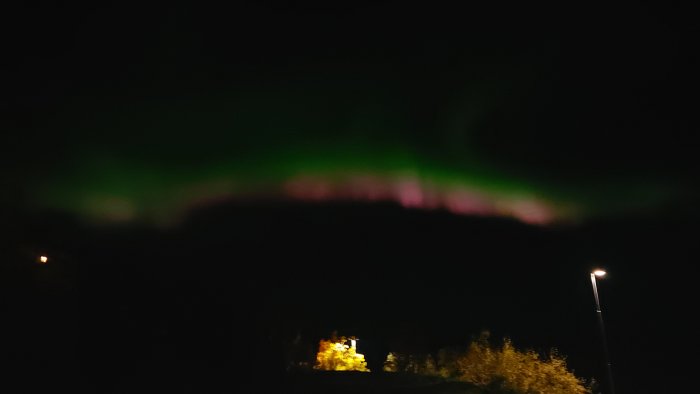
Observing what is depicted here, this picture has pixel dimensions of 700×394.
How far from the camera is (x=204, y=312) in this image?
67.5ft

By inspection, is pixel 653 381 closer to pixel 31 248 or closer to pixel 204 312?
pixel 204 312

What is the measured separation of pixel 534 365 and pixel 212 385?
10.6 metres

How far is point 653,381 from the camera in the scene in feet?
169

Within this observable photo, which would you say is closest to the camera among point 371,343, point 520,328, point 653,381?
point 371,343

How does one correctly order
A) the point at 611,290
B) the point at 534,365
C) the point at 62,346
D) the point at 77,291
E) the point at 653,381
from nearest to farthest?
the point at 62,346
the point at 77,291
the point at 534,365
the point at 653,381
the point at 611,290

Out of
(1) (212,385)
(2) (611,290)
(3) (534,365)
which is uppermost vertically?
(2) (611,290)

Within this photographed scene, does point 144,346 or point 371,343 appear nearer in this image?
point 144,346

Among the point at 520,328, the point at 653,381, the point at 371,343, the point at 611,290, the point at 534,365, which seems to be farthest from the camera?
the point at 611,290

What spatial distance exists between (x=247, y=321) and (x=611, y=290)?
55333 mm

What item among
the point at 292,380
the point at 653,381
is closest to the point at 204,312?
the point at 292,380

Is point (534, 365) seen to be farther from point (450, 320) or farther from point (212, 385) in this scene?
point (450, 320)

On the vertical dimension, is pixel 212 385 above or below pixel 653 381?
below

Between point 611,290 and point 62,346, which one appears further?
point 611,290

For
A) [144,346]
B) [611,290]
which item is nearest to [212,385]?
[144,346]
